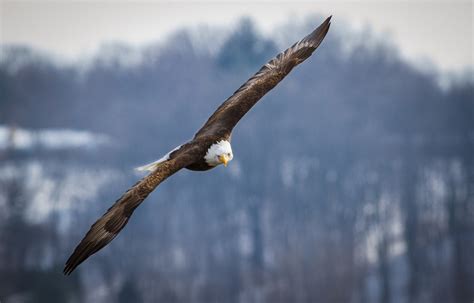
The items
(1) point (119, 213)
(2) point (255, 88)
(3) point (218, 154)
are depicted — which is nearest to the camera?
(1) point (119, 213)

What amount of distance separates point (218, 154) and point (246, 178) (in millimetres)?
46393

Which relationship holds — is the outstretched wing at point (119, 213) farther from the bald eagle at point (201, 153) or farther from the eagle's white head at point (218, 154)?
the eagle's white head at point (218, 154)

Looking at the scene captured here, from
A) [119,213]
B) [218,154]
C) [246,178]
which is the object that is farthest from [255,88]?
[246,178]

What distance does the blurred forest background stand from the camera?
1993 inches

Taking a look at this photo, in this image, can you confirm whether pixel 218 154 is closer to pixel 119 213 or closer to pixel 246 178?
pixel 119 213

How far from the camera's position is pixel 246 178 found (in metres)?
59.5

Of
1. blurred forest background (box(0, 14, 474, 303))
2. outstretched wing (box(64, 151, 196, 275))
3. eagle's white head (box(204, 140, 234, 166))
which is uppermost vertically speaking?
blurred forest background (box(0, 14, 474, 303))

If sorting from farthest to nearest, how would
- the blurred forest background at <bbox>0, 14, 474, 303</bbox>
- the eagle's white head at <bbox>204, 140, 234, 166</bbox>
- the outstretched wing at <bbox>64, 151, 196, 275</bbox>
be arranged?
the blurred forest background at <bbox>0, 14, 474, 303</bbox>
the eagle's white head at <bbox>204, 140, 234, 166</bbox>
the outstretched wing at <bbox>64, 151, 196, 275</bbox>

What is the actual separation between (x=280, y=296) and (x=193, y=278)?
445cm

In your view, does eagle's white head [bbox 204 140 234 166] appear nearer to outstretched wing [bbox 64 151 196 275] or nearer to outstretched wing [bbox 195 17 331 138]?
outstretched wing [bbox 195 17 331 138]

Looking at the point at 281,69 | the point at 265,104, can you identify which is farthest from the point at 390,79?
the point at 281,69

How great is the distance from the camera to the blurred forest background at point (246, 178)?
50.6 meters

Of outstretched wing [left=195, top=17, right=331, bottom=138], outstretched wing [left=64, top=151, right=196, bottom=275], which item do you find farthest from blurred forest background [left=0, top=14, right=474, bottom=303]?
outstretched wing [left=64, top=151, right=196, bottom=275]

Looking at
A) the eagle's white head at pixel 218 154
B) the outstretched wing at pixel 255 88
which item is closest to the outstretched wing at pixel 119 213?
the eagle's white head at pixel 218 154
